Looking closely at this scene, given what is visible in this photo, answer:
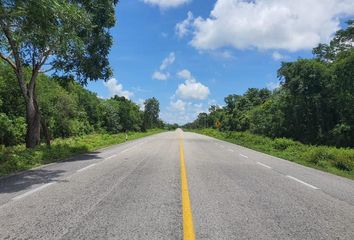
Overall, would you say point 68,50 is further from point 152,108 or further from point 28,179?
point 152,108

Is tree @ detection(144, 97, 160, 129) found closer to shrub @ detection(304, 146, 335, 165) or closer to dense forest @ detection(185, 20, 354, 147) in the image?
dense forest @ detection(185, 20, 354, 147)

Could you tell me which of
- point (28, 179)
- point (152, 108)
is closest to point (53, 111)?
point (28, 179)

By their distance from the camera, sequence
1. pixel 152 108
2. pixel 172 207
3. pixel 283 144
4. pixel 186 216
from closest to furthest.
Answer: pixel 186 216, pixel 172 207, pixel 283 144, pixel 152 108

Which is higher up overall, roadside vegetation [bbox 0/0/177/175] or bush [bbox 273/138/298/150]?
roadside vegetation [bbox 0/0/177/175]

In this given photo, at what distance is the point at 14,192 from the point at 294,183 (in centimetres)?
804

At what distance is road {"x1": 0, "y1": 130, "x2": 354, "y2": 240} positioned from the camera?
6.28 metres

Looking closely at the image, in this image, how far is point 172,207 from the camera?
26.6 feet

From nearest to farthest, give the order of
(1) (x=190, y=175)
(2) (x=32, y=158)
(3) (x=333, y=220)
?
(3) (x=333, y=220)
(1) (x=190, y=175)
(2) (x=32, y=158)

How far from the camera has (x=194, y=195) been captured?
9.55m

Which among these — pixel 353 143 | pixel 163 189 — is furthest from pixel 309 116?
pixel 163 189

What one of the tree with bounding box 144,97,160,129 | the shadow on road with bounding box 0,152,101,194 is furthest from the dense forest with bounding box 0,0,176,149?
the tree with bounding box 144,97,160,129

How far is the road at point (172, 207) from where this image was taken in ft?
20.6

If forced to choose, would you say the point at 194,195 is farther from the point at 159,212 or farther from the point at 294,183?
the point at 294,183

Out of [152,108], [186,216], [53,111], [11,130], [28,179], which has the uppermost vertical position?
[152,108]
